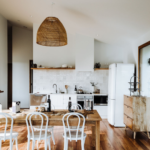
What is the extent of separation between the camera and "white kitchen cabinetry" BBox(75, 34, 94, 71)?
635cm

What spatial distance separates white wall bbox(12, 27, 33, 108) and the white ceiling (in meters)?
1.92

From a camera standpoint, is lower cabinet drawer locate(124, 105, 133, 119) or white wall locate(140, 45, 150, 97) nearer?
lower cabinet drawer locate(124, 105, 133, 119)

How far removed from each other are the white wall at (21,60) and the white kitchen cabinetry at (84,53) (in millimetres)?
2698

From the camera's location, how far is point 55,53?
6.71 m

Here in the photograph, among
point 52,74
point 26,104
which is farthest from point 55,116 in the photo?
point 26,104

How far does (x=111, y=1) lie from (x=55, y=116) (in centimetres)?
231

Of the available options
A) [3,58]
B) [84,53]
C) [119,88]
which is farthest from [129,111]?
[3,58]

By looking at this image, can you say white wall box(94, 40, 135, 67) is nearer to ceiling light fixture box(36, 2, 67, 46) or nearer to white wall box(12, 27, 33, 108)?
white wall box(12, 27, 33, 108)

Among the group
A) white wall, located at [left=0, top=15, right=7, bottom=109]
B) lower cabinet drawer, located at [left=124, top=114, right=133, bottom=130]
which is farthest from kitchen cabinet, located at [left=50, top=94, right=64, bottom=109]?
lower cabinet drawer, located at [left=124, top=114, right=133, bottom=130]

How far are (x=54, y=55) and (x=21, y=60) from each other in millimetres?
2141

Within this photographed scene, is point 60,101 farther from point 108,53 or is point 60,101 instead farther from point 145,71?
point 145,71

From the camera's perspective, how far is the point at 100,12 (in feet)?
12.5

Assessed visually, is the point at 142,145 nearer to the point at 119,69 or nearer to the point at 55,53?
the point at 119,69

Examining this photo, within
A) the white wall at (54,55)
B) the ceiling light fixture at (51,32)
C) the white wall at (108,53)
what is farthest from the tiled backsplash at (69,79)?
the ceiling light fixture at (51,32)
